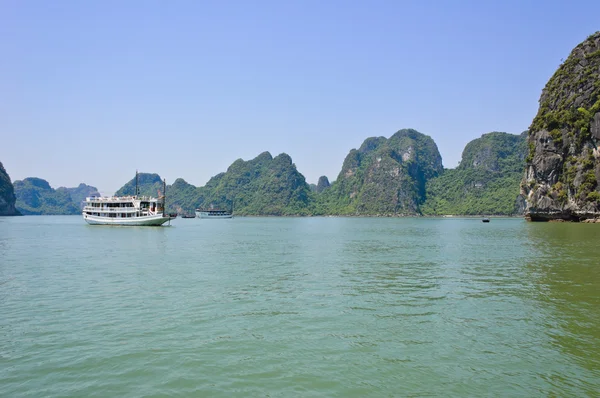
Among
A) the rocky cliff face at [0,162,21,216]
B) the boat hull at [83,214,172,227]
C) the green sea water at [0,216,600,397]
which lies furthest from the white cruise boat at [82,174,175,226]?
the rocky cliff face at [0,162,21,216]

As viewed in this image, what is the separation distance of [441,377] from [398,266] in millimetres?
17247

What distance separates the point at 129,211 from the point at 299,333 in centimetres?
7796

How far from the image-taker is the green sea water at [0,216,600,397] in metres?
7.99

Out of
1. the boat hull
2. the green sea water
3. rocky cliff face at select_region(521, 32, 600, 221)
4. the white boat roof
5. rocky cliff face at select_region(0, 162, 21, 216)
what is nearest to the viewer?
the green sea water

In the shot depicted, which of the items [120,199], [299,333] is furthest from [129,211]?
[299,333]

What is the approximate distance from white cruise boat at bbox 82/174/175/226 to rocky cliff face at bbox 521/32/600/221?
8281 centimetres

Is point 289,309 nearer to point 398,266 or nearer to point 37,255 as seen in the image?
point 398,266

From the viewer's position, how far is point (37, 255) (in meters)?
30.8

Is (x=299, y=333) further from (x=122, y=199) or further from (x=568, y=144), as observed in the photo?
(x=568, y=144)

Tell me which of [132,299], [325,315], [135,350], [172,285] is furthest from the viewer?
[172,285]

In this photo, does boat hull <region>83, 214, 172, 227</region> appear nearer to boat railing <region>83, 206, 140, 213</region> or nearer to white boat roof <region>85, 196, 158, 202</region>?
boat railing <region>83, 206, 140, 213</region>

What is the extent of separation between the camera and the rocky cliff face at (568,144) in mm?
81312

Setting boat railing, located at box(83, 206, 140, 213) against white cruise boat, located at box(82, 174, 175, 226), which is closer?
white cruise boat, located at box(82, 174, 175, 226)

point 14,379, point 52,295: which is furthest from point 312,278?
point 14,379
